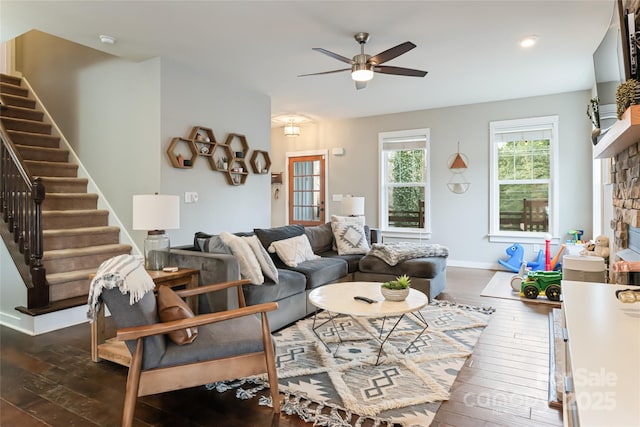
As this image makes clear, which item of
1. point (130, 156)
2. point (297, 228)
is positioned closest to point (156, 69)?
point (130, 156)

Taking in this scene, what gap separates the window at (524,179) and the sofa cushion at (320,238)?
9.85ft

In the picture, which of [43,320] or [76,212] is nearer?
[43,320]

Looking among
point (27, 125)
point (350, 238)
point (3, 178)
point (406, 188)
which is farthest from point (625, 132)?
point (27, 125)

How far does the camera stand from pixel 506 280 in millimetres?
5344

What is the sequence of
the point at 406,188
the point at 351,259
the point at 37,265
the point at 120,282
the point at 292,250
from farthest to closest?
1. the point at 406,188
2. the point at 351,259
3. the point at 292,250
4. the point at 37,265
5. the point at 120,282

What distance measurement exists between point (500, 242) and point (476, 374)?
4.33 meters

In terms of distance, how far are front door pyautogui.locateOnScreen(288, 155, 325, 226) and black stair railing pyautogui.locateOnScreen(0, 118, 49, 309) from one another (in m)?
5.02

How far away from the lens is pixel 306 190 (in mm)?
8078

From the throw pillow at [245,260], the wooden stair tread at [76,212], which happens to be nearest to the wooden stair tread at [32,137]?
the wooden stair tread at [76,212]

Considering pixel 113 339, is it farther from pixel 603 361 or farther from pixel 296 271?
pixel 603 361

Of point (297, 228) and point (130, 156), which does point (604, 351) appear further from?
point (130, 156)

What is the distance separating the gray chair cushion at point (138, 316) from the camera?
1768mm

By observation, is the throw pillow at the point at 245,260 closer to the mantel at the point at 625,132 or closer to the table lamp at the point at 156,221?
the table lamp at the point at 156,221

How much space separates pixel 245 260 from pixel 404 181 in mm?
4724
